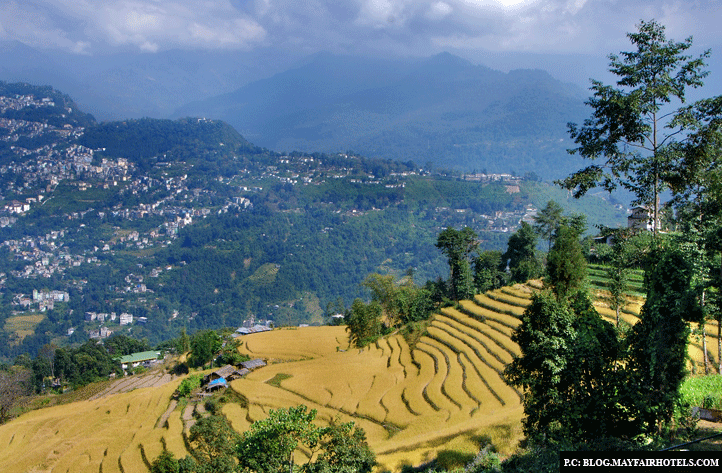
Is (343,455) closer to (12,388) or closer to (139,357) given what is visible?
(12,388)

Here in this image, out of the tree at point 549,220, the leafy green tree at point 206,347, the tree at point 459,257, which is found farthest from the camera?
the leafy green tree at point 206,347

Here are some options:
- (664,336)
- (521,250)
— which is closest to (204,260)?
(521,250)

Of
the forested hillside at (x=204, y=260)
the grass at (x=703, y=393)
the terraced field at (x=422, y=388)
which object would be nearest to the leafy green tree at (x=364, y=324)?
the terraced field at (x=422, y=388)

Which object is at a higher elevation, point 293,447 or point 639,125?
point 639,125

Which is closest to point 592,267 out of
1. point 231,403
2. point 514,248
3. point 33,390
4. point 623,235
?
point 514,248

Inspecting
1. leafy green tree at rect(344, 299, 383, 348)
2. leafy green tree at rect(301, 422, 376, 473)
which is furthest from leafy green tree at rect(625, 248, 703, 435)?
leafy green tree at rect(344, 299, 383, 348)

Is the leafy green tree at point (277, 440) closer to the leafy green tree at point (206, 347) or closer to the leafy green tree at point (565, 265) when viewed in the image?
the leafy green tree at point (565, 265)
